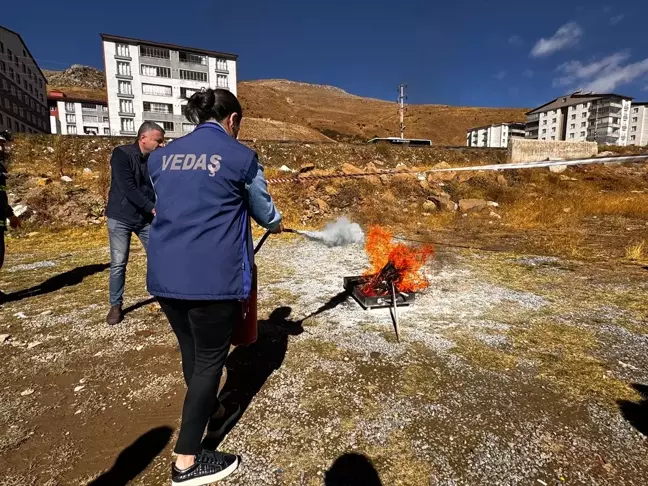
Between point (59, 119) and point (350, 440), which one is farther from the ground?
point (59, 119)

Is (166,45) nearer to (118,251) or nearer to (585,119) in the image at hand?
(118,251)

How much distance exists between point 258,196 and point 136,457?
193 centimetres

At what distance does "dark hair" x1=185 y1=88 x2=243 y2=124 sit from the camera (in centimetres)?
217

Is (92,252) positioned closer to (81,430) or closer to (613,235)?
(81,430)

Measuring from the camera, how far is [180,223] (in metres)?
1.95

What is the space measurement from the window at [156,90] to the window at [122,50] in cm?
383

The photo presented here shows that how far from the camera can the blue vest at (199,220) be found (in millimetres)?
1936

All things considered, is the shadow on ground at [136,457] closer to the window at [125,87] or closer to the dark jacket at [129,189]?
the dark jacket at [129,189]

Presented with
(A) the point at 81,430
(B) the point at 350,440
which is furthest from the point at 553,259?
(A) the point at 81,430

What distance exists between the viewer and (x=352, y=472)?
2277mm

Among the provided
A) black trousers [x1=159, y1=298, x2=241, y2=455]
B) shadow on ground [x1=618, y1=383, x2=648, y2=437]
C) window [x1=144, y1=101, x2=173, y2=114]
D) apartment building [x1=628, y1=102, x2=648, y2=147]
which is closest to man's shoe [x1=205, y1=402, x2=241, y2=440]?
black trousers [x1=159, y1=298, x2=241, y2=455]

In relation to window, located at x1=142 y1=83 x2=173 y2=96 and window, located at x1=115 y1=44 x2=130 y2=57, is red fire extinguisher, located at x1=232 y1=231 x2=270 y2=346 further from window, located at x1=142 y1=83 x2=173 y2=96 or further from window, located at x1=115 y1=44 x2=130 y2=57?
window, located at x1=115 y1=44 x2=130 y2=57

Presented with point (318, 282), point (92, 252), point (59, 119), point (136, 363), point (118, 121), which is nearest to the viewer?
point (136, 363)

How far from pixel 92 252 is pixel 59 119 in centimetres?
7658
